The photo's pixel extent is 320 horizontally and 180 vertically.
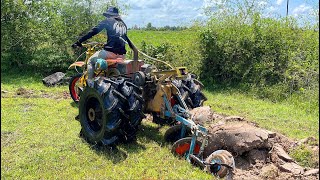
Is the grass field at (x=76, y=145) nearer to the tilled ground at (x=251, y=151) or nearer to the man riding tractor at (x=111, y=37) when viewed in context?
the tilled ground at (x=251, y=151)

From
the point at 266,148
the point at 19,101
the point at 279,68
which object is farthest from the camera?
the point at 279,68

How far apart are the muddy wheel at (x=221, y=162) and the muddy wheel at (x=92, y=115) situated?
176cm

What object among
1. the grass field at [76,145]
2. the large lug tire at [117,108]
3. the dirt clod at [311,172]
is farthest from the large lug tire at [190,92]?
the dirt clod at [311,172]

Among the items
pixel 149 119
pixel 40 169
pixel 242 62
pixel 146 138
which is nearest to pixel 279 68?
pixel 242 62

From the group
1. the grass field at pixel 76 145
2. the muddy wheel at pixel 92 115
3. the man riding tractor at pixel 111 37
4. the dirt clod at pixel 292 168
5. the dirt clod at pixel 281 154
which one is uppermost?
the man riding tractor at pixel 111 37

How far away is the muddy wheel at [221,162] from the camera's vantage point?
431 cm

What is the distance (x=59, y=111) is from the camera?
7.67m

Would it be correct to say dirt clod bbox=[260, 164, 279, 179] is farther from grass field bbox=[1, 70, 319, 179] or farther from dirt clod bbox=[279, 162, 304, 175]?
grass field bbox=[1, 70, 319, 179]

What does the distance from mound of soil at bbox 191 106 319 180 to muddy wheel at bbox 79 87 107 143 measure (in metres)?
1.52

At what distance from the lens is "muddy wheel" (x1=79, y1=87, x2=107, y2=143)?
539 cm

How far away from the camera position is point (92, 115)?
5.71 m

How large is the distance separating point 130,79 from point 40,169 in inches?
78.1

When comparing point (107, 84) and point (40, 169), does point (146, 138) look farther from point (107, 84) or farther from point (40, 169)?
point (40, 169)

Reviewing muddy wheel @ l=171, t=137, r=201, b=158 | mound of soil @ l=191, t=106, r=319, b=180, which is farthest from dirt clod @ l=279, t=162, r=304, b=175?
muddy wheel @ l=171, t=137, r=201, b=158
